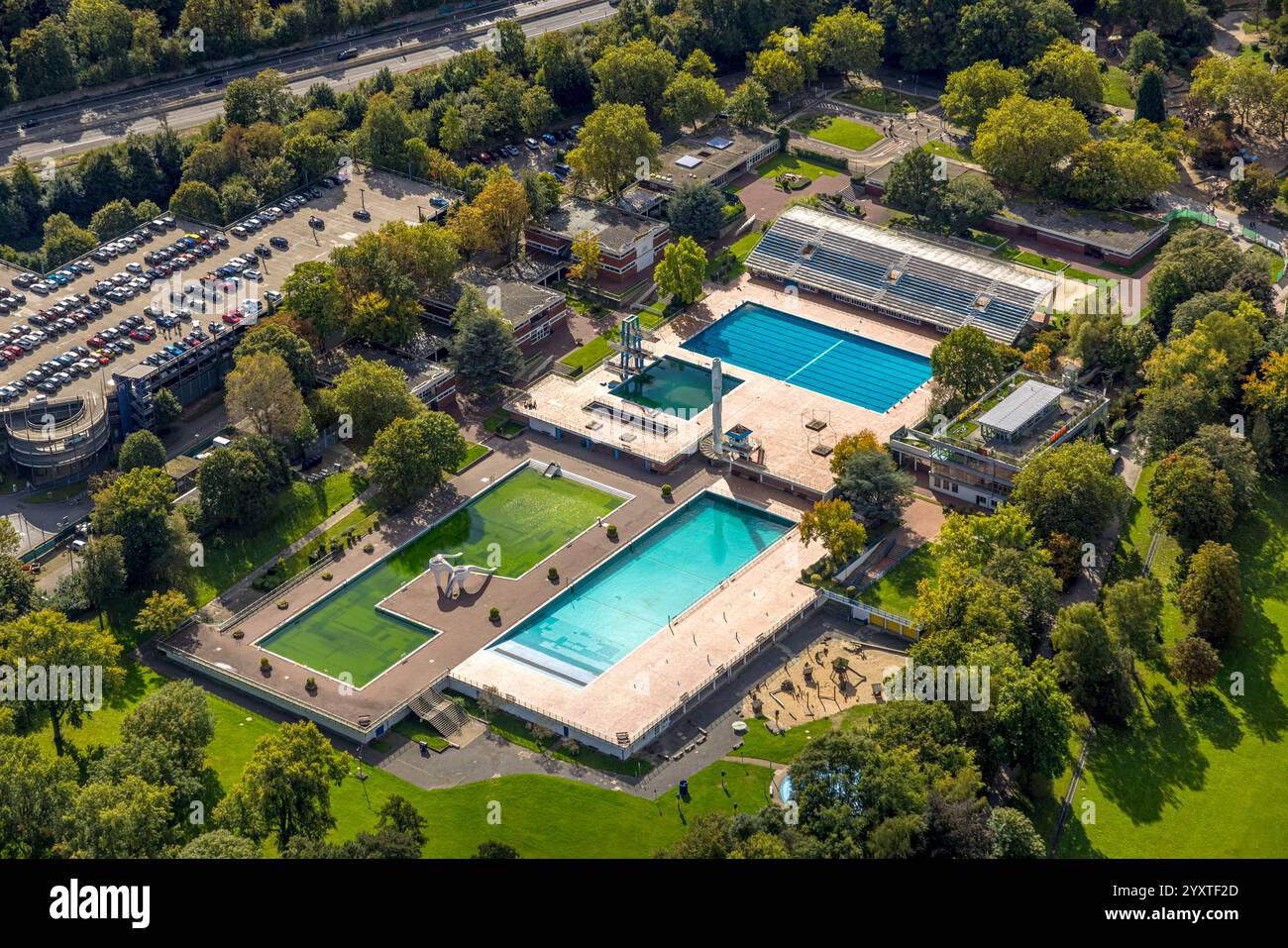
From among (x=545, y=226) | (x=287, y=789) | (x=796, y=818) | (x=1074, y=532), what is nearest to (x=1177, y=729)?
(x=1074, y=532)

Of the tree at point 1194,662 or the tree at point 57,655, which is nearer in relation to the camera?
the tree at point 57,655

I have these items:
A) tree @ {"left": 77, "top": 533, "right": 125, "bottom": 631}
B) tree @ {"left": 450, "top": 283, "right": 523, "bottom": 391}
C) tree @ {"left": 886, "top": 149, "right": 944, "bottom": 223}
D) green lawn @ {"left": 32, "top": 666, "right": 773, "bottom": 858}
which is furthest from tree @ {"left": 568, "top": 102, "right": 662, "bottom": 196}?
green lawn @ {"left": 32, "top": 666, "right": 773, "bottom": 858}

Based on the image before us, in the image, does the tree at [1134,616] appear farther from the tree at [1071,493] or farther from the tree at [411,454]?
the tree at [411,454]

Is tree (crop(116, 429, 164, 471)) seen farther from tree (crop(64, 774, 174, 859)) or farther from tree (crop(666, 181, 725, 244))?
tree (crop(666, 181, 725, 244))

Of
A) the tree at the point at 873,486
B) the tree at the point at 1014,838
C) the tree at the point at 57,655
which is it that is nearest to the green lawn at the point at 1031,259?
the tree at the point at 873,486

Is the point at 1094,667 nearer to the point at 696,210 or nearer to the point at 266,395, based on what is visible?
the point at 266,395
